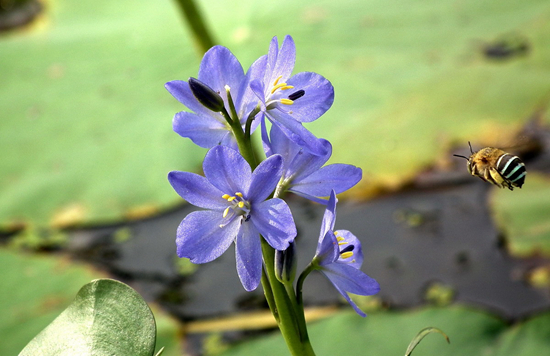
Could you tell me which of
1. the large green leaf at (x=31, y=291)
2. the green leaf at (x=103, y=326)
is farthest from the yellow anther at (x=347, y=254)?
the large green leaf at (x=31, y=291)

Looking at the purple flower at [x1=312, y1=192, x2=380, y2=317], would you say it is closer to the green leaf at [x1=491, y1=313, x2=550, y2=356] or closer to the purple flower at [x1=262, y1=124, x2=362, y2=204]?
the purple flower at [x1=262, y1=124, x2=362, y2=204]

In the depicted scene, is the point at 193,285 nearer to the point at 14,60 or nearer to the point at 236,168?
the point at 236,168

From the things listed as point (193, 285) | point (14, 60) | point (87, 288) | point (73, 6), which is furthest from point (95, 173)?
point (87, 288)

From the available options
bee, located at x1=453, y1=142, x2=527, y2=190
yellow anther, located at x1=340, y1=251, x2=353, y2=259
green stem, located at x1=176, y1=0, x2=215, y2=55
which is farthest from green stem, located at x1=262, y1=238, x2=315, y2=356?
green stem, located at x1=176, y1=0, x2=215, y2=55

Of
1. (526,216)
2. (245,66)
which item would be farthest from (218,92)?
(245,66)

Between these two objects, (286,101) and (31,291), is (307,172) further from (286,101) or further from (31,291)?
(31,291)
